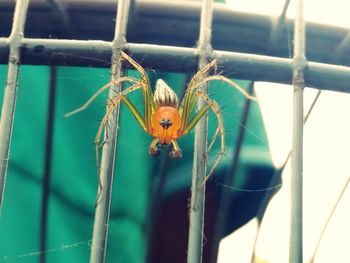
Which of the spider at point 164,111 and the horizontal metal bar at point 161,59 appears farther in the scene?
the horizontal metal bar at point 161,59

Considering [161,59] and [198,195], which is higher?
[161,59]

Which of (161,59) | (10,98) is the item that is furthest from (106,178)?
(161,59)

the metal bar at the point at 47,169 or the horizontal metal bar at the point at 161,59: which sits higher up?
the horizontal metal bar at the point at 161,59

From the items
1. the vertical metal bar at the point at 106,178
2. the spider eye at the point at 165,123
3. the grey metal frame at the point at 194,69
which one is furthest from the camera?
the grey metal frame at the point at 194,69

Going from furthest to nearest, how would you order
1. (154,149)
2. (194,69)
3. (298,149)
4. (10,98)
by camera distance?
(194,69), (298,149), (10,98), (154,149)

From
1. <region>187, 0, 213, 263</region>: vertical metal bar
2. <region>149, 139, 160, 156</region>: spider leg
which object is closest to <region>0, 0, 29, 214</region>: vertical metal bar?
<region>149, 139, 160, 156</region>: spider leg

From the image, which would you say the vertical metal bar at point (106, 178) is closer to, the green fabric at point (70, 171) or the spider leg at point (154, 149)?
the spider leg at point (154, 149)

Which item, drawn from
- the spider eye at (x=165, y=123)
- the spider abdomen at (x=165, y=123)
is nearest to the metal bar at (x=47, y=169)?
the spider abdomen at (x=165, y=123)

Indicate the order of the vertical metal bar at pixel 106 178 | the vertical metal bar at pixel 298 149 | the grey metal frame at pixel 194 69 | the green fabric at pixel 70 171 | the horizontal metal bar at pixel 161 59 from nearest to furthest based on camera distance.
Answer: the vertical metal bar at pixel 106 178
the grey metal frame at pixel 194 69
the vertical metal bar at pixel 298 149
the horizontal metal bar at pixel 161 59
the green fabric at pixel 70 171

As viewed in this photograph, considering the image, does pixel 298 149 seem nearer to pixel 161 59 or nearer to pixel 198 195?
pixel 198 195
